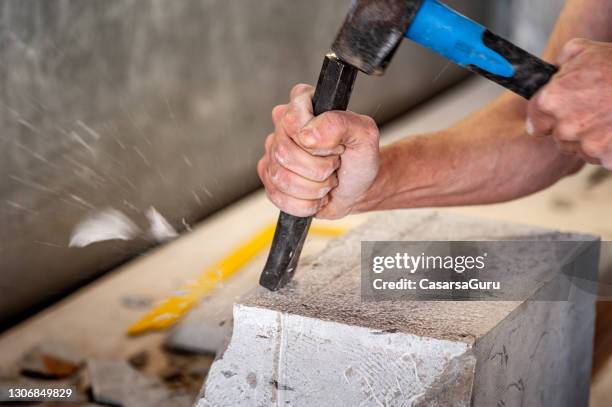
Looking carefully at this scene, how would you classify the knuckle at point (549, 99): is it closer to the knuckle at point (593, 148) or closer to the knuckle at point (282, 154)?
the knuckle at point (593, 148)

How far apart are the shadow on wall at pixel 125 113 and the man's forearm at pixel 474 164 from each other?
1.40 m

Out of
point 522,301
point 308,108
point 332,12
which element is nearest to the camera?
point 308,108

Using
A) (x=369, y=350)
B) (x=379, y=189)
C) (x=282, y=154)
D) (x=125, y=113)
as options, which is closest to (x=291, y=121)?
(x=282, y=154)

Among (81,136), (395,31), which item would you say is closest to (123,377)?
(81,136)

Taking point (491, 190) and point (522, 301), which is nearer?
point (522, 301)

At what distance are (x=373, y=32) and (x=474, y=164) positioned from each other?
0.63 meters

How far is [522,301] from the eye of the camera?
1.69m

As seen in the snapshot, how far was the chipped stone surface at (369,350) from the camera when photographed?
148 cm

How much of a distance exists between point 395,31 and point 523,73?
26 centimetres

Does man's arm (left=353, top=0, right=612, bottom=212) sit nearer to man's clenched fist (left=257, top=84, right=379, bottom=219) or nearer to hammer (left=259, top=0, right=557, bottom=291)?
man's clenched fist (left=257, top=84, right=379, bottom=219)

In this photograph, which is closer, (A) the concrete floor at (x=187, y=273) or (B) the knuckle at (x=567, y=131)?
(B) the knuckle at (x=567, y=131)

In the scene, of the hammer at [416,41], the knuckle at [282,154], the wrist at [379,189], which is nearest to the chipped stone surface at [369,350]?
the wrist at [379,189]

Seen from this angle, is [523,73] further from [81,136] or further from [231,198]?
[231,198]

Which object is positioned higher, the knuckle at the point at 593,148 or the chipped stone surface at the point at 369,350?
the knuckle at the point at 593,148
